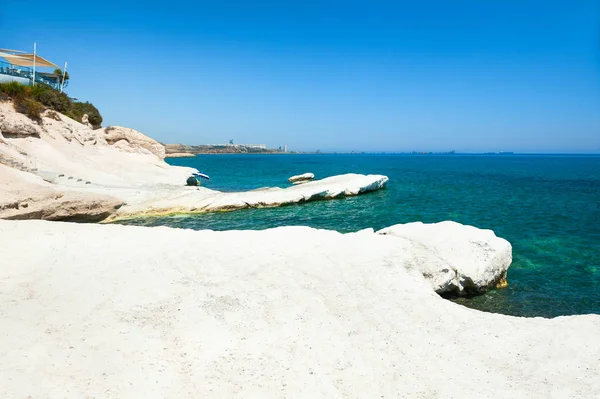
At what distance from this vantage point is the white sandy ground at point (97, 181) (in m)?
16.4

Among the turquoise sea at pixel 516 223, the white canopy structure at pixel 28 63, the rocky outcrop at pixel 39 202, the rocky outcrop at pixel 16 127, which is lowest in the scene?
the turquoise sea at pixel 516 223

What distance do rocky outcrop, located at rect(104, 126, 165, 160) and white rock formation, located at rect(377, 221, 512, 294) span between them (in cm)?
4131

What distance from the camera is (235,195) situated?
3033cm

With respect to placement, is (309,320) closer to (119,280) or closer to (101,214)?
(119,280)

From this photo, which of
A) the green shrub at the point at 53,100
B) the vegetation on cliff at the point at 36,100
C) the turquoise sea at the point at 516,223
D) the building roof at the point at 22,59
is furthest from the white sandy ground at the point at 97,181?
the building roof at the point at 22,59

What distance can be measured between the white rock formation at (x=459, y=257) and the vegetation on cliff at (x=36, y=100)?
3595 centimetres

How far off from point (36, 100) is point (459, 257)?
4133 centimetres

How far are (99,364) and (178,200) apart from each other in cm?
2307

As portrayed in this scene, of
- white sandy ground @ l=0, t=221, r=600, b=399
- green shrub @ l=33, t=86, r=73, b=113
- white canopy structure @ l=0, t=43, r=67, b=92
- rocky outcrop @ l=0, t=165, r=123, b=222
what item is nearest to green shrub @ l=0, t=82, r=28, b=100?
green shrub @ l=33, t=86, r=73, b=113

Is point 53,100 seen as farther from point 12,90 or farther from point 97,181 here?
point 97,181

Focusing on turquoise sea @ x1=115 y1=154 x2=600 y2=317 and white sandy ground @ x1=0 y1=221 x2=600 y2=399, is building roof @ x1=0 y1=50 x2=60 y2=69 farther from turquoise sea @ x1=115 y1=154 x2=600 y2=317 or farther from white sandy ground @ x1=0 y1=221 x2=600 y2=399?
white sandy ground @ x1=0 y1=221 x2=600 y2=399

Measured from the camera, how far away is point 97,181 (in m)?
31.3

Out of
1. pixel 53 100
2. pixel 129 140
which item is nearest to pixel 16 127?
pixel 53 100

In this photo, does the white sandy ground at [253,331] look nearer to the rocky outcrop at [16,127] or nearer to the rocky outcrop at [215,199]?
the rocky outcrop at [215,199]
